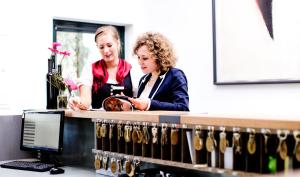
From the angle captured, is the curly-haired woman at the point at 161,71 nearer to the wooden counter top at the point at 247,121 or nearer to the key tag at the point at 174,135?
the key tag at the point at 174,135

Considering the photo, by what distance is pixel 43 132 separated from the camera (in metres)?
2.62

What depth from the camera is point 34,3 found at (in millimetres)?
3502

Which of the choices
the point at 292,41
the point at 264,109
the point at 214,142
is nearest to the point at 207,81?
the point at 264,109

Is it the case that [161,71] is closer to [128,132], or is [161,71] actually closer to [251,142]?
[128,132]

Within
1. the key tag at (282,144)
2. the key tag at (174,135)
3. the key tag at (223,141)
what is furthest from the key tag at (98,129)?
the key tag at (282,144)

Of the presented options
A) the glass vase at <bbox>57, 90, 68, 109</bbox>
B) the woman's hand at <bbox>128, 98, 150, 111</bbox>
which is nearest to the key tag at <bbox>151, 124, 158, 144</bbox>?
the woman's hand at <bbox>128, 98, 150, 111</bbox>

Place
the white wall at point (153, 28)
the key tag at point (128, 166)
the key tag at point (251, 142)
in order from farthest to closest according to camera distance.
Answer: the white wall at point (153, 28), the key tag at point (128, 166), the key tag at point (251, 142)

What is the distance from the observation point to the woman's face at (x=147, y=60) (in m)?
2.31

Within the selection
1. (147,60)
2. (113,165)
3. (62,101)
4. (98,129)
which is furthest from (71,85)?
(113,165)

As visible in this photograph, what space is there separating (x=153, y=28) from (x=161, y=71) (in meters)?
1.90

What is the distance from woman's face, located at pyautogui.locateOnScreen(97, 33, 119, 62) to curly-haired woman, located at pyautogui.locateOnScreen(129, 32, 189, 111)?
32cm

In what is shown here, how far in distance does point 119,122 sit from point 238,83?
173 centimetres

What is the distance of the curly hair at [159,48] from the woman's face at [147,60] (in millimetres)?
17

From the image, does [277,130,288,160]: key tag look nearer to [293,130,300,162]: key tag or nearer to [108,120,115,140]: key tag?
[293,130,300,162]: key tag
